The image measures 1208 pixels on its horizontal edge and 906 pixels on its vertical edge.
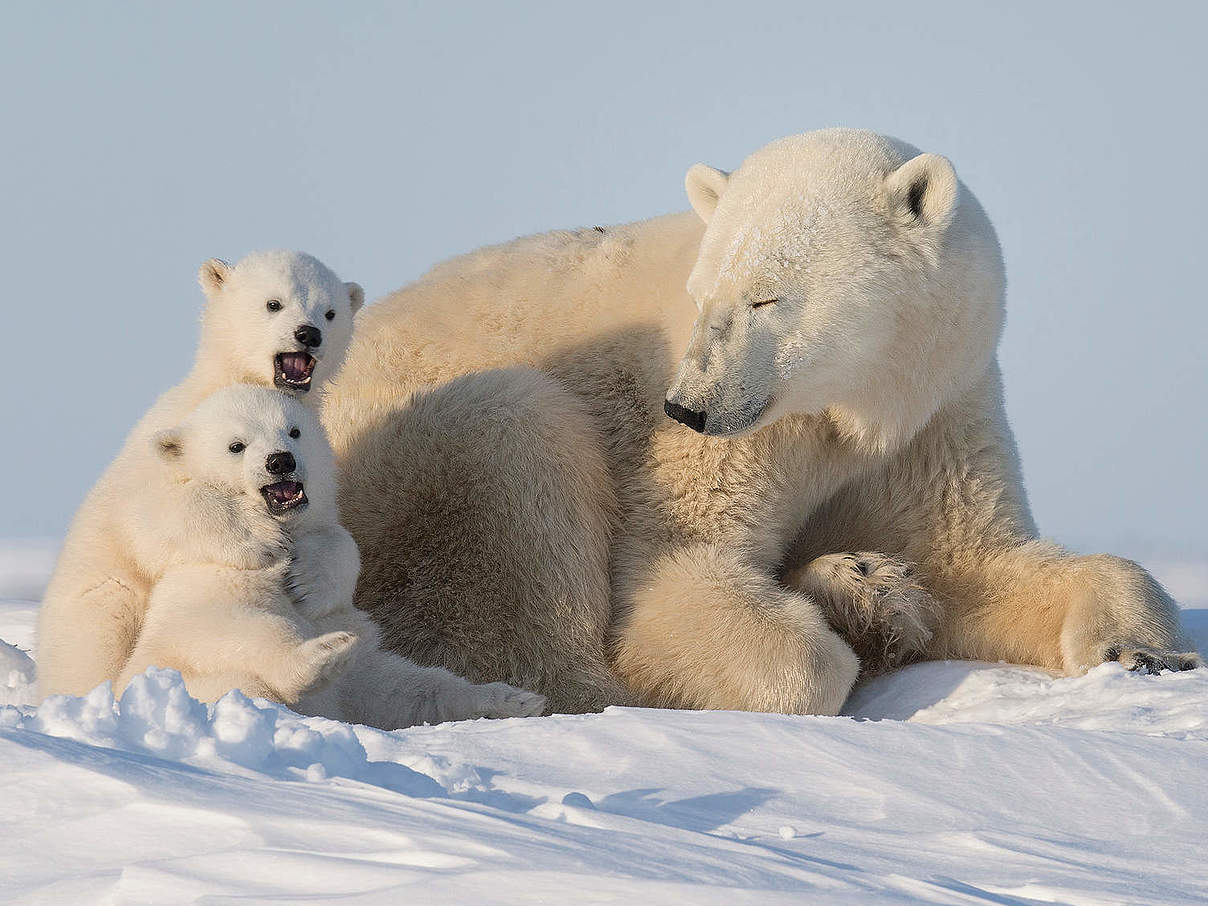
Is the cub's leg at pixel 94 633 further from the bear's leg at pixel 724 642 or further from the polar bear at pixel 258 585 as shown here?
the bear's leg at pixel 724 642

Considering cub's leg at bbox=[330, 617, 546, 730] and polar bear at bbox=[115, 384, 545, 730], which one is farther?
cub's leg at bbox=[330, 617, 546, 730]

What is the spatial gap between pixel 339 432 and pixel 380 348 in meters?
0.45

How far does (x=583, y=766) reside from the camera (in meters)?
3.07

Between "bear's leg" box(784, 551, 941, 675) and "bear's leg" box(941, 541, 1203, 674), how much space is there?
192 mm

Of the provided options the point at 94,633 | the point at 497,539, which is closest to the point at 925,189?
the point at 497,539

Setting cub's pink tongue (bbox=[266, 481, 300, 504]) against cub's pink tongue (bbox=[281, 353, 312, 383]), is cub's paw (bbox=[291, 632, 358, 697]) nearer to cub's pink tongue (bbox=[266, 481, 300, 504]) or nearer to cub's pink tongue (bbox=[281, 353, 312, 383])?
cub's pink tongue (bbox=[266, 481, 300, 504])

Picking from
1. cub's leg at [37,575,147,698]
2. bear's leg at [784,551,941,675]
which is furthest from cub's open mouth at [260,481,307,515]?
bear's leg at [784,551,941,675]

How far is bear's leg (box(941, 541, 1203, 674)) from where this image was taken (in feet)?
16.3

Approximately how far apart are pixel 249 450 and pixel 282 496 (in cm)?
16

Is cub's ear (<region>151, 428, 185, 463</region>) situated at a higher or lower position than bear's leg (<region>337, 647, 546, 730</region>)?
higher

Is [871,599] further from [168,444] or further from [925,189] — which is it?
[168,444]

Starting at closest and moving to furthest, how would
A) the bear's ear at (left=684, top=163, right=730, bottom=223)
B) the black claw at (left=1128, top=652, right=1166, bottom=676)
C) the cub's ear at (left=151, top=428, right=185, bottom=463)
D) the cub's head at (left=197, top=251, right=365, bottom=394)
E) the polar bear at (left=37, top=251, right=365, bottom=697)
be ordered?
1. the cub's ear at (left=151, top=428, right=185, bottom=463)
2. the polar bear at (left=37, top=251, right=365, bottom=697)
3. the cub's head at (left=197, top=251, right=365, bottom=394)
4. the black claw at (left=1128, top=652, right=1166, bottom=676)
5. the bear's ear at (left=684, top=163, right=730, bottom=223)

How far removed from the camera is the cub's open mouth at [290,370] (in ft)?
15.2

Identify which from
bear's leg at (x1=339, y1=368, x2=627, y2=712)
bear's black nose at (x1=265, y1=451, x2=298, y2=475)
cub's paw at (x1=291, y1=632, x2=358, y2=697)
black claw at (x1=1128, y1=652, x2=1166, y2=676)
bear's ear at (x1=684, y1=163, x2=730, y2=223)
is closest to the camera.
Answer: cub's paw at (x1=291, y1=632, x2=358, y2=697)
